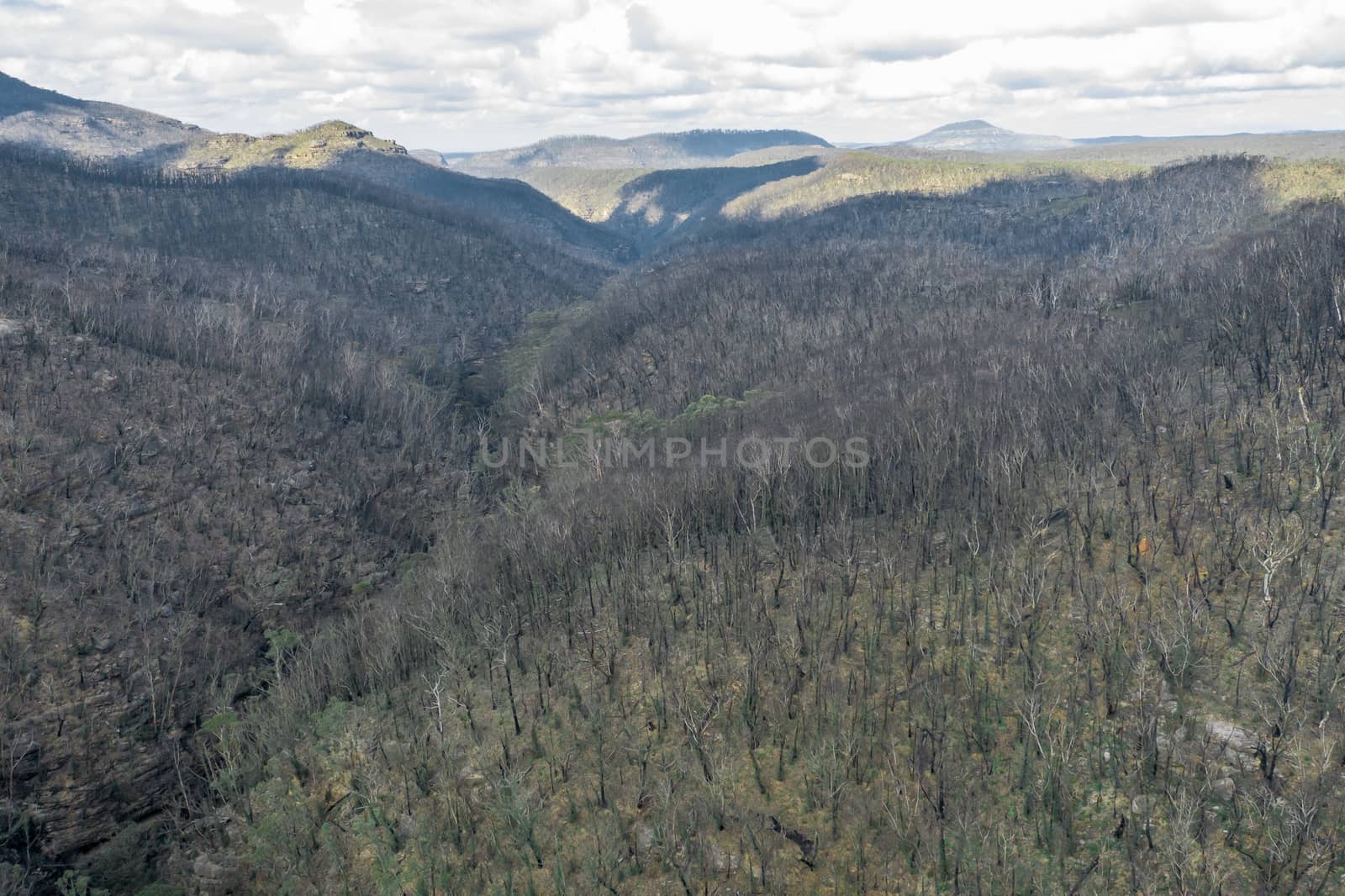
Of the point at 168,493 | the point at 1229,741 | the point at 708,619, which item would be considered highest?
the point at 168,493

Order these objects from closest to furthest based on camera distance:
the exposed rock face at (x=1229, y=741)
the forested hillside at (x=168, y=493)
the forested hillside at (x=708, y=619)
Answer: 1. the exposed rock face at (x=1229, y=741)
2. the forested hillside at (x=708, y=619)
3. the forested hillside at (x=168, y=493)

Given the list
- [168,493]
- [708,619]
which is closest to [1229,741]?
[708,619]

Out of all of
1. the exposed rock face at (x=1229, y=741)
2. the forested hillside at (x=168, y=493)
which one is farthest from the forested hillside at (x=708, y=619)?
the forested hillside at (x=168, y=493)

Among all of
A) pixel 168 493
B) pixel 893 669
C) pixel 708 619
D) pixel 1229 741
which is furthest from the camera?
pixel 168 493

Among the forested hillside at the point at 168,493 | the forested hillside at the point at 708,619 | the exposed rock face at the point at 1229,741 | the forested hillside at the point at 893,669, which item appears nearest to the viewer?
the forested hillside at the point at 893,669

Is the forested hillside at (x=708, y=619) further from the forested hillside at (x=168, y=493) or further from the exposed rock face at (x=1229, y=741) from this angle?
the forested hillside at (x=168, y=493)

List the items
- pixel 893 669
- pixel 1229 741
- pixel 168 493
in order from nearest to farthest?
pixel 1229 741, pixel 893 669, pixel 168 493

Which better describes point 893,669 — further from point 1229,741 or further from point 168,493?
point 168,493

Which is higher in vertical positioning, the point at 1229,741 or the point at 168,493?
the point at 168,493

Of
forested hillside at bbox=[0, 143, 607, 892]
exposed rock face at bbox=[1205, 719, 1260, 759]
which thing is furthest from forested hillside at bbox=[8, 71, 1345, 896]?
forested hillside at bbox=[0, 143, 607, 892]

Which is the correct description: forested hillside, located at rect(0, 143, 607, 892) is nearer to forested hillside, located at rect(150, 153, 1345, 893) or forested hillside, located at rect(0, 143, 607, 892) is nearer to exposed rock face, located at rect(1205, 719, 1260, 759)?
forested hillside, located at rect(150, 153, 1345, 893)

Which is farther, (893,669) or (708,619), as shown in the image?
(708,619)
